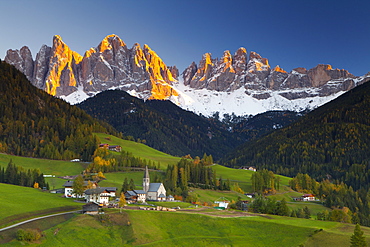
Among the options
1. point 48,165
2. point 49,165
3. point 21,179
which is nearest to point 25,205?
point 21,179

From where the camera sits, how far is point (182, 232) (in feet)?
284

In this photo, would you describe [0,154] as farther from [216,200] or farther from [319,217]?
[319,217]

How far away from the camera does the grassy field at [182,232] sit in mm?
78062

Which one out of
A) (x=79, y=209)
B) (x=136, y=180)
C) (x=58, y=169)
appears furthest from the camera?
(x=58, y=169)

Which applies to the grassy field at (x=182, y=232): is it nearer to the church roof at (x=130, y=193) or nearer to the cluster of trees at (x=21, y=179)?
the church roof at (x=130, y=193)

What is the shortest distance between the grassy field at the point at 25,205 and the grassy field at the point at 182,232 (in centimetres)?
1175

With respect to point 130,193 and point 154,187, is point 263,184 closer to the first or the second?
point 154,187

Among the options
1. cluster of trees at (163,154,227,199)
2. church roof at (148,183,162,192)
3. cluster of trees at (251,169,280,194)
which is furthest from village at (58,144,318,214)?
cluster of trees at (251,169,280,194)

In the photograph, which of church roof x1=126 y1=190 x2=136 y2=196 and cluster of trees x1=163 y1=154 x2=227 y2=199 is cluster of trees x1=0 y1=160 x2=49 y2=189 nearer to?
church roof x1=126 y1=190 x2=136 y2=196

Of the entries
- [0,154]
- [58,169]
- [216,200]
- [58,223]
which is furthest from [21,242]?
[0,154]

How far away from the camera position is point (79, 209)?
101250mm

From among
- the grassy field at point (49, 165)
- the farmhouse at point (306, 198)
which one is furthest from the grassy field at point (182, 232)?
the grassy field at point (49, 165)

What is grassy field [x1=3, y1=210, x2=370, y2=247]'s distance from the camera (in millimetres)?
78062

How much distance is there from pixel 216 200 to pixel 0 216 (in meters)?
89.5
